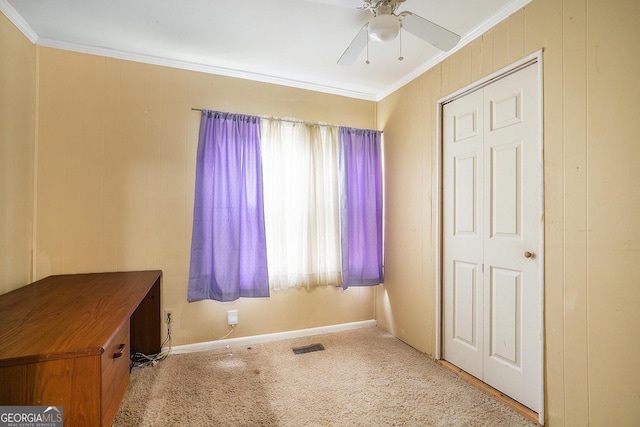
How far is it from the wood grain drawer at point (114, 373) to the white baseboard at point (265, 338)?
3.47ft

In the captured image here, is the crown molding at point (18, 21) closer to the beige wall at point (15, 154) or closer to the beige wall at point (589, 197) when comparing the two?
the beige wall at point (15, 154)

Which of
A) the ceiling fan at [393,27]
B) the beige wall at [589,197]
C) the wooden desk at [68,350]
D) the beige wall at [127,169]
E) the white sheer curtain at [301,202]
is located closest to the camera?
the wooden desk at [68,350]

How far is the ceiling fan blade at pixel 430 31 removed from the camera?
1.57m

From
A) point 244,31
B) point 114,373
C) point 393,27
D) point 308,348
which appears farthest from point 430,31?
point 308,348

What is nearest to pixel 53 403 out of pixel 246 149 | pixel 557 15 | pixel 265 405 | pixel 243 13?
pixel 265 405

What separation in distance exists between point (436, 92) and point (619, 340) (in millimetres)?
2073

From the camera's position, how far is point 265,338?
286cm

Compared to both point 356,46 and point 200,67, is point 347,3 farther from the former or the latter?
point 200,67

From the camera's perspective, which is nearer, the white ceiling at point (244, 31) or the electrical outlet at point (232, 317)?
the white ceiling at point (244, 31)

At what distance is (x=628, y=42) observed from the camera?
1.38 meters

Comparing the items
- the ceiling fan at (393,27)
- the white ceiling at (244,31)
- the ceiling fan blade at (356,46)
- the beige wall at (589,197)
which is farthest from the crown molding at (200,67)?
the beige wall at (589,197)

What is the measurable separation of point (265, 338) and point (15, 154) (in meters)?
2.46

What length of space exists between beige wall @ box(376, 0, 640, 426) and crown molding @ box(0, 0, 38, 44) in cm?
330

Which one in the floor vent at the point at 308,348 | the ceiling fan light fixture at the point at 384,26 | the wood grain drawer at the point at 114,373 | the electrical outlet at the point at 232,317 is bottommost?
the floor vent at the point at 308,348
